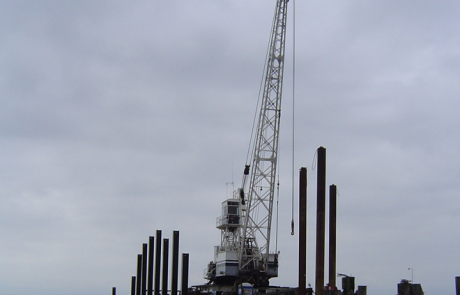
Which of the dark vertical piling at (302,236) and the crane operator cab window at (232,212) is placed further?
the crane operator cab window at (232,212)

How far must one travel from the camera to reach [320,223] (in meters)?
27.1

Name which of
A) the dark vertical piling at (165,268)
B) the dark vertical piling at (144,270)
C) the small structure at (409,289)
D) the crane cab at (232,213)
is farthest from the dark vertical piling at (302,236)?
the crane cab at (232,213)

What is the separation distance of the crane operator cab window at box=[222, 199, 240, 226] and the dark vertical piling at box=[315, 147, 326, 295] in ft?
140

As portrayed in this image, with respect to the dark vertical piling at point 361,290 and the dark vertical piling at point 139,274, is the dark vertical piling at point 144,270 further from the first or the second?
the dark vertical piling at point 361,290

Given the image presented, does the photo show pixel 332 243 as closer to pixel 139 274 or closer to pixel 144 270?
pixel 144 270

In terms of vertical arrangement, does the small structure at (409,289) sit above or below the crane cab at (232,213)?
below

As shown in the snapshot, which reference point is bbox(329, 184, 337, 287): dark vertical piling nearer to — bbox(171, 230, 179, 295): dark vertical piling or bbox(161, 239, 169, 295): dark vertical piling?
bbox(171, 230, 179, 295): dark vertical piling

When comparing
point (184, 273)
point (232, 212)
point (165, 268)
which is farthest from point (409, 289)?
point (232, 212)

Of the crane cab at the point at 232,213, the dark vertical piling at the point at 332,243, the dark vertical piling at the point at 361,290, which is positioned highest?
the crane cab at the point at 232,213

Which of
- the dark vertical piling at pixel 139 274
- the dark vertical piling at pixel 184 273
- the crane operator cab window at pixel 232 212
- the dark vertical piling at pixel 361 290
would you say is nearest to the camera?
the dark vertical piling at pixel 361 290

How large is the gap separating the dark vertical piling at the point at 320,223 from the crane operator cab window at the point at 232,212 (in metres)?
42.6

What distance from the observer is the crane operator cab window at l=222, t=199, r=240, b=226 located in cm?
6988

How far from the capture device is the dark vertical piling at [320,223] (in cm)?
2677

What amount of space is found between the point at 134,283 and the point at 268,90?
2477 cm
